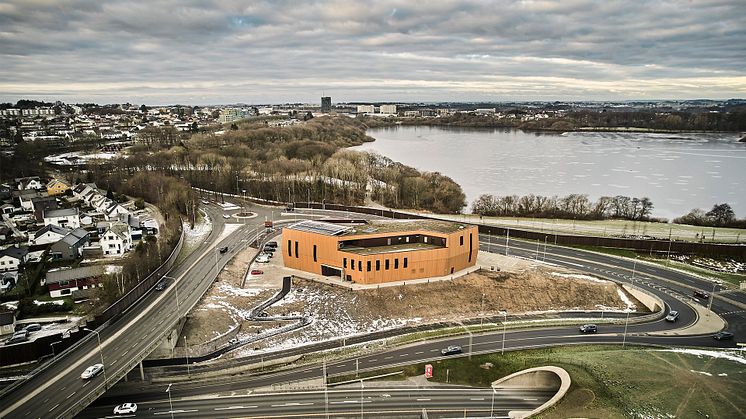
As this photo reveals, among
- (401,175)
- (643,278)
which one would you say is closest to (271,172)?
(401,175)

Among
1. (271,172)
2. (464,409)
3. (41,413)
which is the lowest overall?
(464,409)

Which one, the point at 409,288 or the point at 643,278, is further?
the point at 643,278

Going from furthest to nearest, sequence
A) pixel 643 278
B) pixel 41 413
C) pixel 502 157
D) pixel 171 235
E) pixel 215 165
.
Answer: pixel 502 157
pixel 215 165
pixel 171 235
pixel 643 278
pixel 41 413

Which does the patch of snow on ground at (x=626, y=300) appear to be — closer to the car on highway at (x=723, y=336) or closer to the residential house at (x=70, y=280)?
the car on highway at (x=723, y=336)

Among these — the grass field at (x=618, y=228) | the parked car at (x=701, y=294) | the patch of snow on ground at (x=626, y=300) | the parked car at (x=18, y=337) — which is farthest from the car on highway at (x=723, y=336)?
the parked car at (x=18, y=337)

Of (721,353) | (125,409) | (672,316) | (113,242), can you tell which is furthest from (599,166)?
(125,409)

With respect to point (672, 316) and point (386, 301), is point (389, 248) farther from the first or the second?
point (672, 316)

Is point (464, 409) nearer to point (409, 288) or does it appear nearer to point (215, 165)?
point (409, 288)
